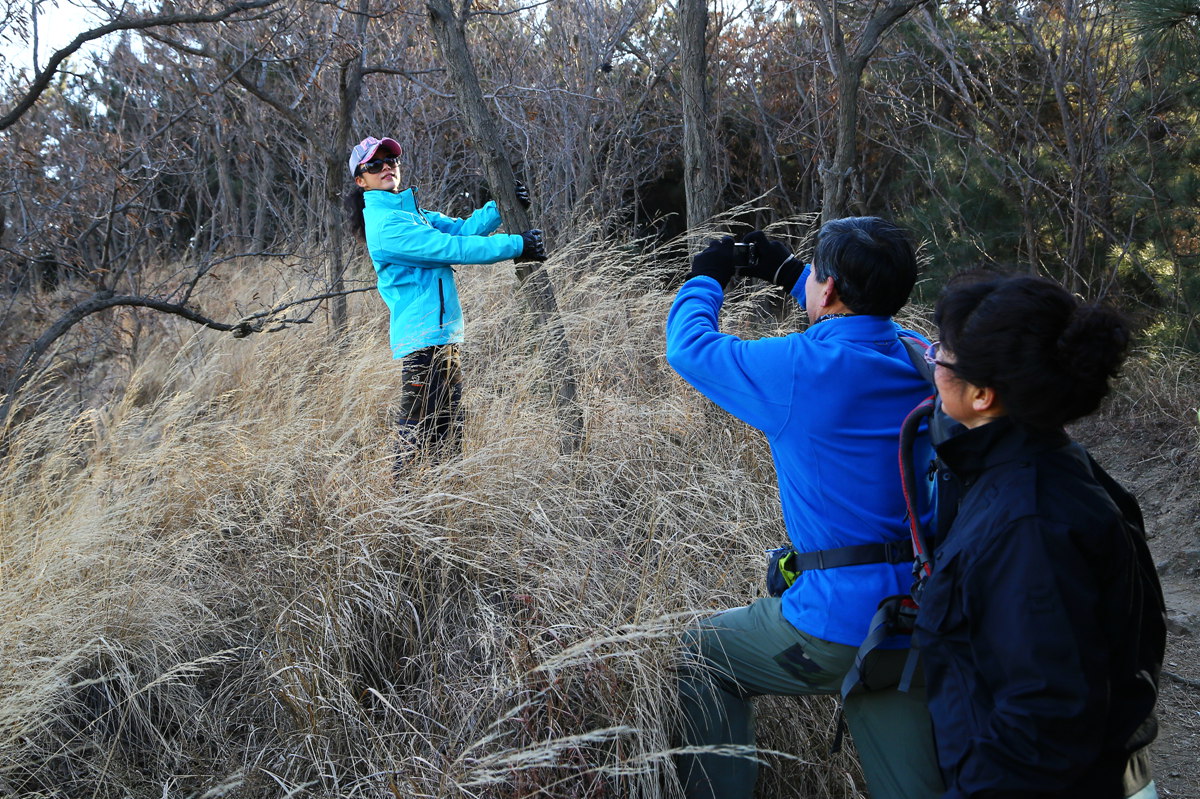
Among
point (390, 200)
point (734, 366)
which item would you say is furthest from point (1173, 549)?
point (390, 200)

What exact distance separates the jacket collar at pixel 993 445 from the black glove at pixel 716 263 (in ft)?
2.74

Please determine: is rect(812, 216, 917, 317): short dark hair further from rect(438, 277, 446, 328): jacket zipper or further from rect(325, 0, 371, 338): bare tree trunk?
rect(325, 0, 371, 338): bare tree trunk

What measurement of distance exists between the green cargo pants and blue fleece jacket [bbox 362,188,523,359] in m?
2.26

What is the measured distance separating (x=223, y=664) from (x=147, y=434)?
1928 millimetres

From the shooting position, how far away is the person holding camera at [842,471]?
6.38ft

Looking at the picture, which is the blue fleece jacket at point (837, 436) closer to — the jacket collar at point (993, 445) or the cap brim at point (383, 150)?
the jacket collar at point (993, 445)

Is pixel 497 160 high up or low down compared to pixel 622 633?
up

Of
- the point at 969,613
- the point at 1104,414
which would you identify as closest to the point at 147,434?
the point at 969,613

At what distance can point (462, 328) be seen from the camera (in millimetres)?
4402

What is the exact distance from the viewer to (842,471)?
203 centimetres

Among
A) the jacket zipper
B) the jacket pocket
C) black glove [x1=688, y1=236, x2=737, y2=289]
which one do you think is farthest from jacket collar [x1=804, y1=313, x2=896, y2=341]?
the jacket zipper

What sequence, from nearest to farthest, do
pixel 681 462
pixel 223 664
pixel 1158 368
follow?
1. pixel 223 664
2. pixel 681 462
3. pixel 1158 368

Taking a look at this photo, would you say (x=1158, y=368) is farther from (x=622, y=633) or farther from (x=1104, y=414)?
(x=622, y=633)

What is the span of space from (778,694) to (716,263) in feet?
3.41
